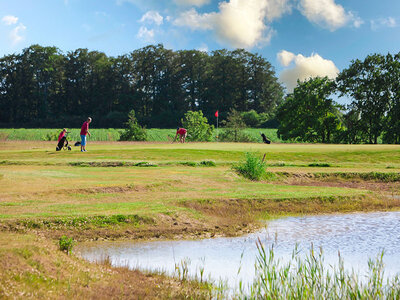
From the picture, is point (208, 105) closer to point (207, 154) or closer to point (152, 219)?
point (207, 154)

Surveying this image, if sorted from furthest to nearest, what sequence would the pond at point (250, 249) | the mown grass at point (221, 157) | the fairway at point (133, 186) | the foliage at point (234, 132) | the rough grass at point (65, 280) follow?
the foliage at point (234, 132), the mown grass at point (221, 157), the fairway at point (133, 186), the pond at point (250, 249), the rough grass at point (65, 280)

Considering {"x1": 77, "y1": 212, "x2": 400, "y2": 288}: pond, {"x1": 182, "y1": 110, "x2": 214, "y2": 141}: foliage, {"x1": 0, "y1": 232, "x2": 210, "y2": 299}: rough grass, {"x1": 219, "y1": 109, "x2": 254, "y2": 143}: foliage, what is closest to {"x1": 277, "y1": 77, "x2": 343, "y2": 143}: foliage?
{"x1": 219, "y1": 109, "x2": 254, "y2": 143}: foliage

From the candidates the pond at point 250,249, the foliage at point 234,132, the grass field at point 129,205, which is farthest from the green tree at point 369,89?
the pond at point 250,249

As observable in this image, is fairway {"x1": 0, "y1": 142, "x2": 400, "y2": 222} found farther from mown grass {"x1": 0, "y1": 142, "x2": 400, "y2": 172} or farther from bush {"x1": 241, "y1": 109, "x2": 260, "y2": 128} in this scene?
bush {"x1": 241, "y1": 109, "x2": 260, "y2": 128}

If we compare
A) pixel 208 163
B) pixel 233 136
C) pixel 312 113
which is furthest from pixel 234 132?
pixel 208 163

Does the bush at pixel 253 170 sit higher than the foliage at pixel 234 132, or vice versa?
the foliage at pixel 234 132

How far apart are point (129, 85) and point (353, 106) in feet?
190

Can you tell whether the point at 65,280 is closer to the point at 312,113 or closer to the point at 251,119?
the point at 312,113

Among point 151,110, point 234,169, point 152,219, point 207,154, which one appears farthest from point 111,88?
point 152,219

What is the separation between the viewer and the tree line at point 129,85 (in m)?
107

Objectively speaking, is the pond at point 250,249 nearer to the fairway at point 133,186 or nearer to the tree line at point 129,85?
the fairway at point 133,186

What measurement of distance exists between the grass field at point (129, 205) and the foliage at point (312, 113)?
132 ft

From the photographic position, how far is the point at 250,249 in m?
11.1

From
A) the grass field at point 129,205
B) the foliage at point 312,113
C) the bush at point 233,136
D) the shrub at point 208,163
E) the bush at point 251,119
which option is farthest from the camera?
the bush at point 251,119
